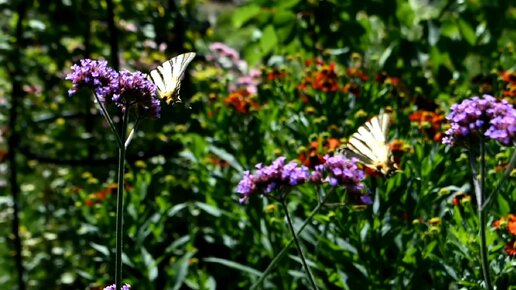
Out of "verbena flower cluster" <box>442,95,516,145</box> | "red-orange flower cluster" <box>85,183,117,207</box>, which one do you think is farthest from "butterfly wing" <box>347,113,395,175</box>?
"red-orange flower cluster" <box>85,183,117,207</box>

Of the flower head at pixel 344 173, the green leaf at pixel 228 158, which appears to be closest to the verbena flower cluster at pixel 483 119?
the flower head at pixel 344 173

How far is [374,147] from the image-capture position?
2150 mm

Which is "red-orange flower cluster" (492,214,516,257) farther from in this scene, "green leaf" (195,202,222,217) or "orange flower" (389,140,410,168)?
"green leaf" (195,202,222,217)

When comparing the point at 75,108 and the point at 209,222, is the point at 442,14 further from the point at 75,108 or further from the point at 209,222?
the point at 75,108

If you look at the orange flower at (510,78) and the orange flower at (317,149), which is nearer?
the orange flower at (317,149)

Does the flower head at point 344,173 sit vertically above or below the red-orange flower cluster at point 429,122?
below

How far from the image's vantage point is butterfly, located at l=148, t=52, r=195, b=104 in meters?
2.00

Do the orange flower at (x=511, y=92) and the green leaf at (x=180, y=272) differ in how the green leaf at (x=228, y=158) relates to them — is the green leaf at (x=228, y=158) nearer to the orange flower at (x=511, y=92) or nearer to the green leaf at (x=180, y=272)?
the green leaf at (x=180, y=272)

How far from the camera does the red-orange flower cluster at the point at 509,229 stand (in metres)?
2.38

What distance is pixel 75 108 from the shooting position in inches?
202

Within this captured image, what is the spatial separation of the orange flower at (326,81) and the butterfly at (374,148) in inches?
46.6

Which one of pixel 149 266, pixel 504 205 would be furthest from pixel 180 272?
pixel 504 205

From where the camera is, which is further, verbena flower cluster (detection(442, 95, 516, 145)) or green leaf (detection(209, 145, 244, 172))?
green leaf (detection(209, 145, 244, 172))

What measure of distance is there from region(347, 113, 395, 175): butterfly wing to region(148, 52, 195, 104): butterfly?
52 centimetres
